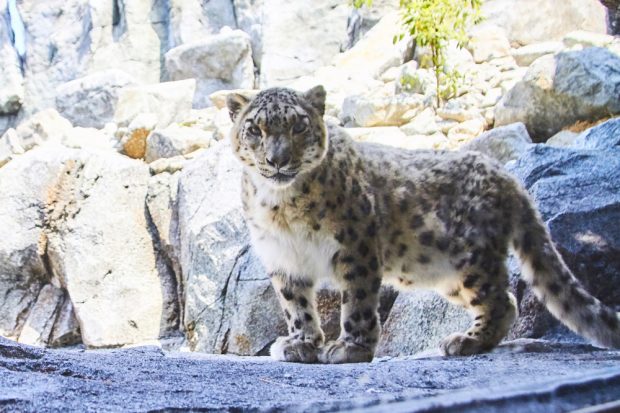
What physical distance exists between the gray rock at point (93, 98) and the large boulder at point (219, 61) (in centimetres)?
160

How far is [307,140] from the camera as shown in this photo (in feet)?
12.1

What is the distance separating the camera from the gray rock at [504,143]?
299 inches

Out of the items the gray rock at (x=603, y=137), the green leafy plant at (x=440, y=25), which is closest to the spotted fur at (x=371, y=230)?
the gray rock at (x=603, y=137)

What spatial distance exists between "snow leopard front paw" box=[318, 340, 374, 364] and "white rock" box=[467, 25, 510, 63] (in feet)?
36.2

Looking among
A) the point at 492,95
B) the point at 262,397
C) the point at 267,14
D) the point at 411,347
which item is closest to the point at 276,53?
the point at 267,14

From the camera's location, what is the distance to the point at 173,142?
11.2m

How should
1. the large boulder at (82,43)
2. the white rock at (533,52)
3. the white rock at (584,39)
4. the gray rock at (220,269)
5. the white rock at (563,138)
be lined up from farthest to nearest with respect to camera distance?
1. the large boulder at (82,43)
2. the white rock at (533,52)
3. the white rock at (584,39)
4. the white rock at (563,138)
5. the gray rock at (220,269)

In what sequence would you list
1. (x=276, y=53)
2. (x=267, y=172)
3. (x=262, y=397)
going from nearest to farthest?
(x=262, y=397) → (x=267, y=172) → (x=276, y=53)

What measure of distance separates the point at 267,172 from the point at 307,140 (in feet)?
0.82

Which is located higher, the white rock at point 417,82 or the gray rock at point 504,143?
the gray rock at point 504,143

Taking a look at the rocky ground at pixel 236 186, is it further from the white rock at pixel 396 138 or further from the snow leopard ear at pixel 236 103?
the snow leopard ear at pixel 236 103

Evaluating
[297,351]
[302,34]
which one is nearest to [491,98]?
[297,351]

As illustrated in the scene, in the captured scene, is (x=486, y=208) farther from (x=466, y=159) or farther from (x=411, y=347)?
(x=411, y=347)

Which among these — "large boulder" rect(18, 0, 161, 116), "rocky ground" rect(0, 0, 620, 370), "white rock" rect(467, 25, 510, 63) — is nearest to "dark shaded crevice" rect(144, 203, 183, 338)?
"rocky ground" rect(0, 0, 620, 370)
